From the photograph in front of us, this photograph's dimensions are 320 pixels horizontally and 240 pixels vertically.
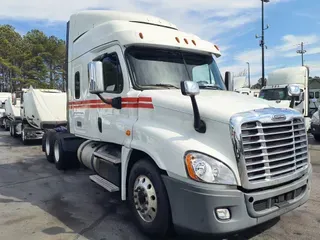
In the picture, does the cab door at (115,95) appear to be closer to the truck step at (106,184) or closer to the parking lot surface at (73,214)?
the truck step at (106,184)

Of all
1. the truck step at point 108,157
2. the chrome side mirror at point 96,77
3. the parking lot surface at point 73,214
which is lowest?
the parking lot surface at point 73,214

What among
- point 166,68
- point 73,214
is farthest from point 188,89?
point 73,214

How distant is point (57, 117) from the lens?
1232 cm

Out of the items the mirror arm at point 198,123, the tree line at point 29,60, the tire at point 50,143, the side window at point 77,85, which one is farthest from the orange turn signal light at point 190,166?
the tree line at point 29,60

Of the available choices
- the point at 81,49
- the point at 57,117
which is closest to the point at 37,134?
the point at 57,117

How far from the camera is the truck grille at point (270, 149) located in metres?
3.43

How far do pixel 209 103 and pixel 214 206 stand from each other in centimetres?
125

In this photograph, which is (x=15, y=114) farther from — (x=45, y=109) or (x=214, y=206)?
(x=214, y=206)

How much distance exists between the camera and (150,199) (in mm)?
3941

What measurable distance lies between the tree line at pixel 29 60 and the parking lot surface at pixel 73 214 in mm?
40554

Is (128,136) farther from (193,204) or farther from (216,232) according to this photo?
(216,232)

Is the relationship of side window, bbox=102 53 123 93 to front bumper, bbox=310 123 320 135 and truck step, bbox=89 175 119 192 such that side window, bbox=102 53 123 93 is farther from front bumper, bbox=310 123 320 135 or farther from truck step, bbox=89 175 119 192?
front bumper, bbox=310 123 320 135

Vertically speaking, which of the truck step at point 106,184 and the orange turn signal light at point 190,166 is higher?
the orange turn signal light at point 190,166

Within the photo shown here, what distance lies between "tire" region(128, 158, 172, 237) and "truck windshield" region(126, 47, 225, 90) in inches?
48.4
